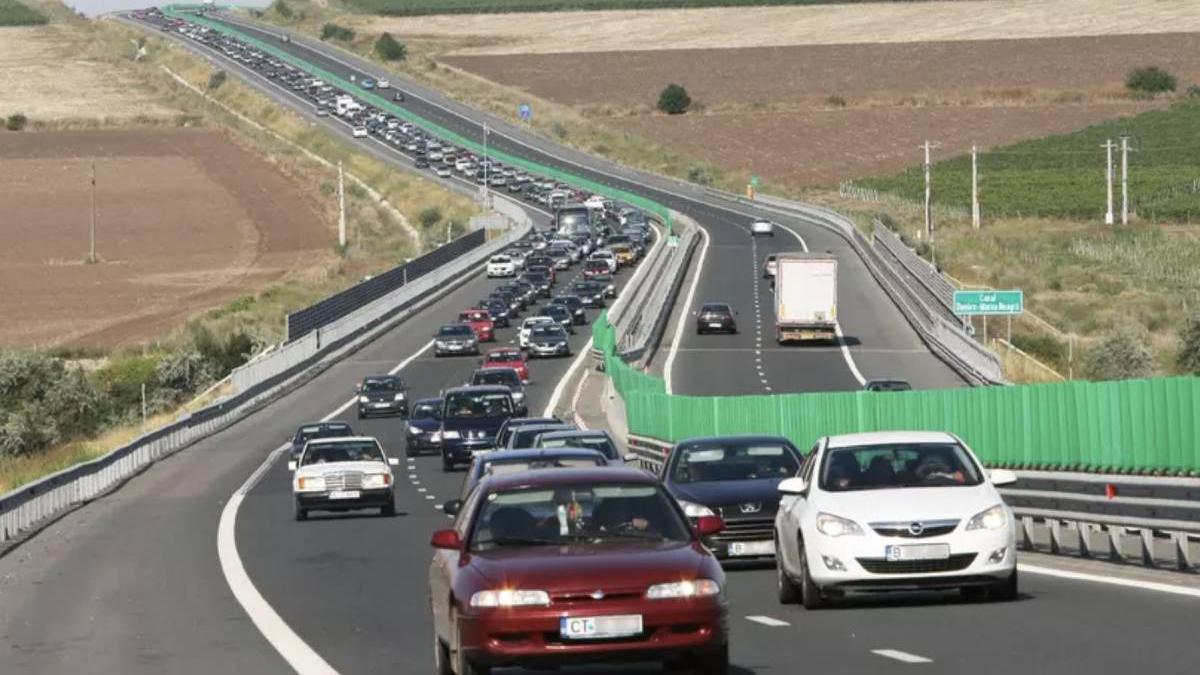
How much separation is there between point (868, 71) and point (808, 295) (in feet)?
356

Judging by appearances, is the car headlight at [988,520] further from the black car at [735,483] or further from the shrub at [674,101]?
the shrub at [674,101]

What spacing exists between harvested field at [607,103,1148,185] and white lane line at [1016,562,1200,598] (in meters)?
128

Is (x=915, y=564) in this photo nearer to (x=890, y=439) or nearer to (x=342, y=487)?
(x=890, y=439)

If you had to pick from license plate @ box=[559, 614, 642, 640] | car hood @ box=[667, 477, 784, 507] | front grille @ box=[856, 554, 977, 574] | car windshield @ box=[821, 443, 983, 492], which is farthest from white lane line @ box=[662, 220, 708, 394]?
license plate @ box=[559, 614, 642, 640]

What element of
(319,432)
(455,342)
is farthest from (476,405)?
(455,342)

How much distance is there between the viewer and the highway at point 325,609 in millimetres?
15961

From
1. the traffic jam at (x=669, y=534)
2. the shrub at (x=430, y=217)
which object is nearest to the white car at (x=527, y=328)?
the traffic jam at (x=669, y=534)

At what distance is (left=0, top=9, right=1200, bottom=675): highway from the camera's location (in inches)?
628

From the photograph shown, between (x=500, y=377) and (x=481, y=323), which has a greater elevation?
(x=481, y=323)

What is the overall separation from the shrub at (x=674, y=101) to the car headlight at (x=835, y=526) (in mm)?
162147

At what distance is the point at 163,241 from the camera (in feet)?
398

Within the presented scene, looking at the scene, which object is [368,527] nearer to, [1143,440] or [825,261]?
[1143,440]

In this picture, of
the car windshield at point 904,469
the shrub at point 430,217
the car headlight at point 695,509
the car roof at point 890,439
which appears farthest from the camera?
the shrub at point 430,217

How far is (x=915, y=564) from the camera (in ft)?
60.9
